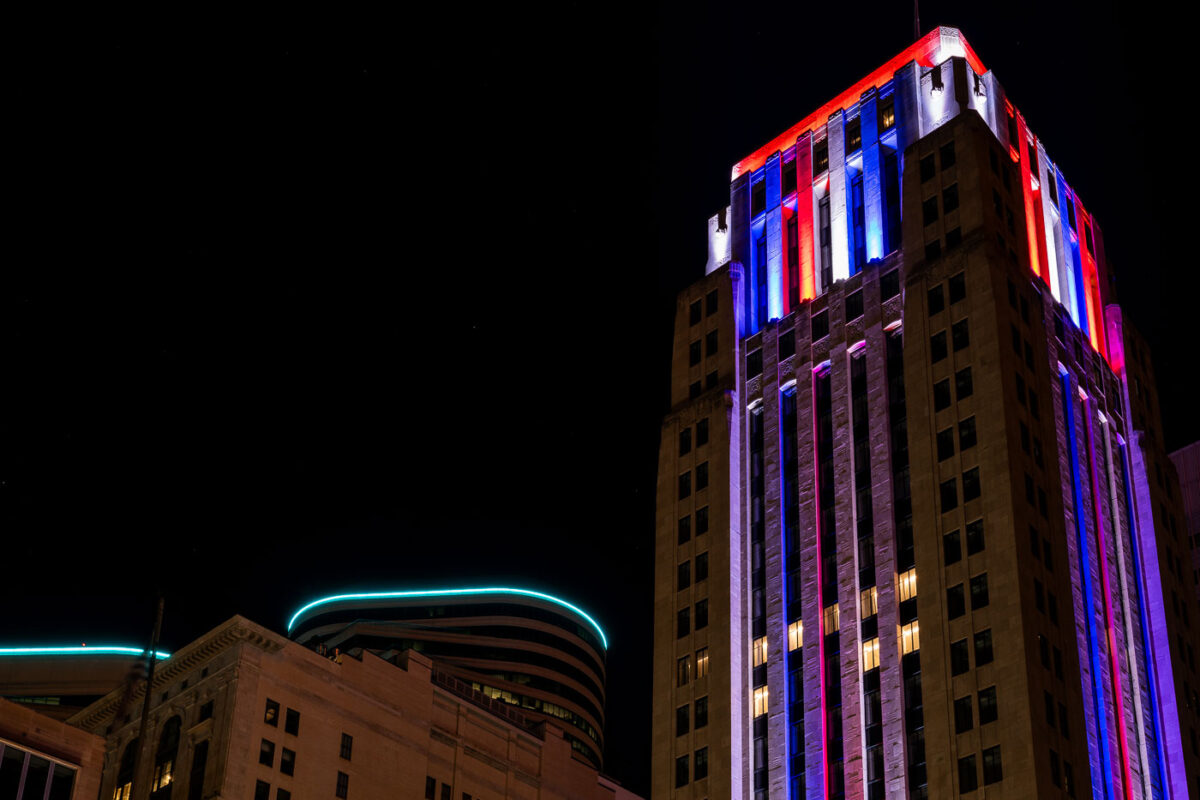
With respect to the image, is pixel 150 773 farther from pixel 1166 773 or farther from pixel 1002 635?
pixel 1166 773

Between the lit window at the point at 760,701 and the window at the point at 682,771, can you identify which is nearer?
the lit window at the point at 760,701

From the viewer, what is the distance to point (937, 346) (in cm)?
10744

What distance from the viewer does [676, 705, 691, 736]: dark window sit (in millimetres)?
107188

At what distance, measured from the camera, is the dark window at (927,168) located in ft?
379

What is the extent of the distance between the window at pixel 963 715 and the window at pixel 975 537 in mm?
9696

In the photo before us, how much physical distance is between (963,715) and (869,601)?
1155cm

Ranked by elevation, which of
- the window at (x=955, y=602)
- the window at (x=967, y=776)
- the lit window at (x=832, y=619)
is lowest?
the window at (x=967, y=776)

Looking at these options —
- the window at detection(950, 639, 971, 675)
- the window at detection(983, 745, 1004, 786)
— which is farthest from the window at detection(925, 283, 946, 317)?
the window at detection(983, 745, 1004, 786)

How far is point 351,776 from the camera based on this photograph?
370ft

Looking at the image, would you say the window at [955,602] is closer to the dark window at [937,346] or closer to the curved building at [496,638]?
the dark window at [937,346]

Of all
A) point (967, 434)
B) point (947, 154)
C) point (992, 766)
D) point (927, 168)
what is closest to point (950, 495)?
point (967, 434)

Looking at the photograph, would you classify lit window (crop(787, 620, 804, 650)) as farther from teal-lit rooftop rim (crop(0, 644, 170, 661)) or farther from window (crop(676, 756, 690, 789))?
teal-lit rooftop rim (crop(0, 644, 170, 661))

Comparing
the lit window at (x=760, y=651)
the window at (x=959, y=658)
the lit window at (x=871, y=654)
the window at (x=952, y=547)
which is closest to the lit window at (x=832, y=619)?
the lit window at (x=871, y=654)

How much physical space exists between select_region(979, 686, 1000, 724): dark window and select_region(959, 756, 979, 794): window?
2400mm
